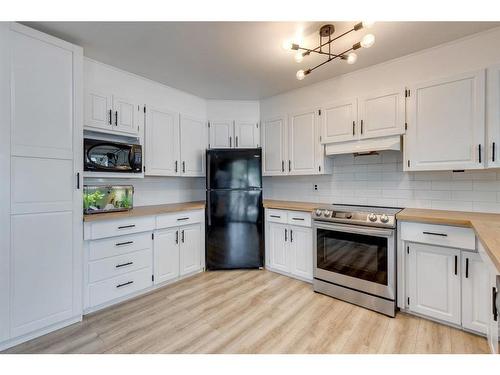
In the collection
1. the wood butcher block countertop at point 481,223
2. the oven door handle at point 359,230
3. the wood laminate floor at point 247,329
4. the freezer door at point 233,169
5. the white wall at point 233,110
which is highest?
the white wall at point 233,110

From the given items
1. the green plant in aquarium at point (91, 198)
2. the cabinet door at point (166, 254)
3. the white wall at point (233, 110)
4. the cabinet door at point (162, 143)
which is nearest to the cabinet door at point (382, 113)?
the white wall at point (233, 110)

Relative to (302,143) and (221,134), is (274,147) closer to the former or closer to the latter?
(302,143)

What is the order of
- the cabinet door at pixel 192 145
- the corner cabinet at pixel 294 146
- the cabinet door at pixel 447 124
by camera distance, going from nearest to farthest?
the cabinet door at pixel 447 124, the corner cabinet at pixel 294 146, the cabinet door at pixel 192 145

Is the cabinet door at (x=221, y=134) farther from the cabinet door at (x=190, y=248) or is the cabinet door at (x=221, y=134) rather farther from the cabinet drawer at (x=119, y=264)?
the cabinet drawer at (x=119, y=264)

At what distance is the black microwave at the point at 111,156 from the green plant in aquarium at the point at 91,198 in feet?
0.78

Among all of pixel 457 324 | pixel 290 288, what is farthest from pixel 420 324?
pixel 290 288

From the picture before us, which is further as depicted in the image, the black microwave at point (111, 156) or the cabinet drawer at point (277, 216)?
the cabinet drawer at point (277, 216)

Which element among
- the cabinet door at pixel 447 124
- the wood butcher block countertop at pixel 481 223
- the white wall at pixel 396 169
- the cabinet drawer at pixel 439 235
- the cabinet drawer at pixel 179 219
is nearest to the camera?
the wood butcher block countertop at pixel 481 223

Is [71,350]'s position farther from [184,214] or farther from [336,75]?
[336,75]

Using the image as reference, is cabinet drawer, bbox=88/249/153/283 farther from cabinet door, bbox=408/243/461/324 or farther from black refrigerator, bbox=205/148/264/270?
cabinet door, bbox=408/243/461/324

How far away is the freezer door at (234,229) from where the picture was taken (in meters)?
3.21

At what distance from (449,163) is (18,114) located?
11.5 feet

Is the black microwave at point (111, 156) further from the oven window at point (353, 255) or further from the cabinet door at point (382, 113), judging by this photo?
the cabinet door at point (382, 113)

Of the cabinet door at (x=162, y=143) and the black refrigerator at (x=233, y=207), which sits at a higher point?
the cabinet door at (x=162, y=143)
